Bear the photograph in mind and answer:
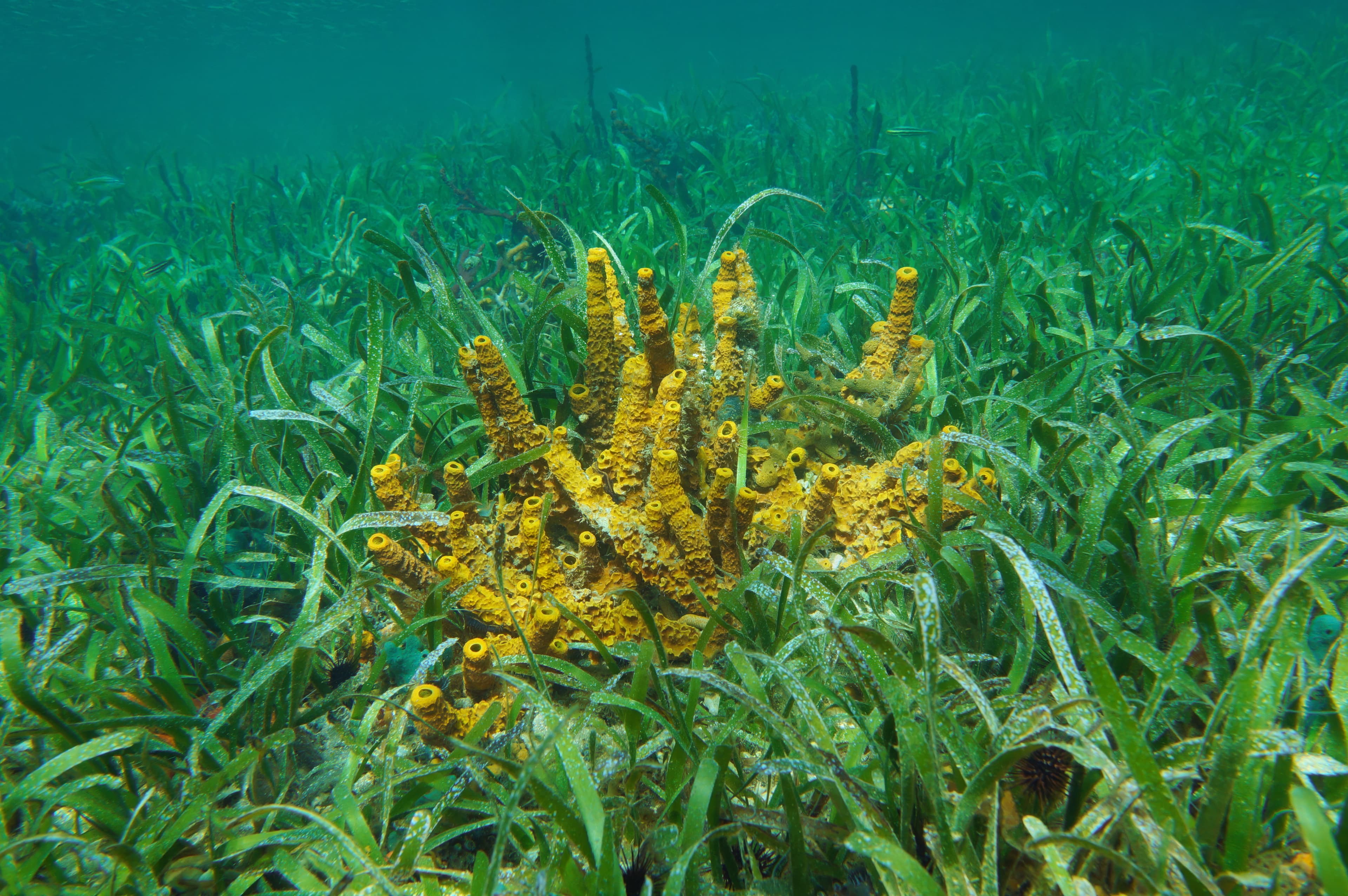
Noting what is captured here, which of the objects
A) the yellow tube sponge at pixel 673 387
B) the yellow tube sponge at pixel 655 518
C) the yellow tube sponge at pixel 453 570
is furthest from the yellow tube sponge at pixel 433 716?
the yellow tube sponge at pixel 673 387

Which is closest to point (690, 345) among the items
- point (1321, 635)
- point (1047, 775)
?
point (1047, 775)

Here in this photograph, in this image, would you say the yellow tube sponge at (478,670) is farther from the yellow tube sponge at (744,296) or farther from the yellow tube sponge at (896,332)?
the yellow tube sponge at (896,332)

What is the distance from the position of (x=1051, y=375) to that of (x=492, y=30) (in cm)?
14052

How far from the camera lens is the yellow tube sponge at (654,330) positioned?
6.49ft

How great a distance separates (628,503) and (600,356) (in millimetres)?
525

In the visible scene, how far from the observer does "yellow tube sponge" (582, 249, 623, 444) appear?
6.66ft

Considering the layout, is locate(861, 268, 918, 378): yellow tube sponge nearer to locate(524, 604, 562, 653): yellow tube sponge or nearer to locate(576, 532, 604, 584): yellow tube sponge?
locate(576, 532, 604, 584): yellow tube sponge

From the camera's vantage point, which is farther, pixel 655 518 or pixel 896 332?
pixel 896 332

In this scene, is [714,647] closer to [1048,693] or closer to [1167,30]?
[1048,693]

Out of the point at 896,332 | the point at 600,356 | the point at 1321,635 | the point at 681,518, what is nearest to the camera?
the point at 1321,635

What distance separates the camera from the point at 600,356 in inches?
85.6

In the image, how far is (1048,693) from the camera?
4.72 feet

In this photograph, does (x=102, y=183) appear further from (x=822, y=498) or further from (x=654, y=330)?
(x=822, y=498)

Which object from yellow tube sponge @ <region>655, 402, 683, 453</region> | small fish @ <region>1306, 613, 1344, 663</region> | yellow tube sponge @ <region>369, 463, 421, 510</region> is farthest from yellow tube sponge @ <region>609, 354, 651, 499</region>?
small fish @ <region>1306, 613, 1344, 663</region>
